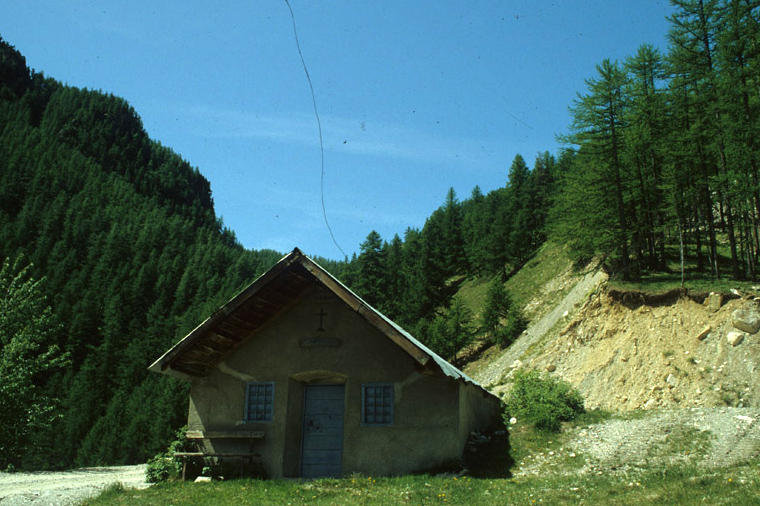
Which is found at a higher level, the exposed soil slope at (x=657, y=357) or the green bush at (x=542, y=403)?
the exposed soil slope at (x=657, y=357)

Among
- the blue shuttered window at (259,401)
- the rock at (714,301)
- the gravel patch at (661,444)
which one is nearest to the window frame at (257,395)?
the blue shuttered window at (259,401)

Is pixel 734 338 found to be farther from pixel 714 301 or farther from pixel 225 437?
pixel 225 437

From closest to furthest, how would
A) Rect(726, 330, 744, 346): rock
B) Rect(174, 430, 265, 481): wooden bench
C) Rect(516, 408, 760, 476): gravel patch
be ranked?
Rect(516, 408, 760, 476): gravel patch
Rect(174, 430, 265, 481): wooden bench
Rect(726, 330, 744, 346): rock

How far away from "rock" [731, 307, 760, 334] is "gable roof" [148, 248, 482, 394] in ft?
48.7

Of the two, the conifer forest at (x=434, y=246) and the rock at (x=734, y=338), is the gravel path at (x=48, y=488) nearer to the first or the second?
the conifer forest at (x=434, y=246)

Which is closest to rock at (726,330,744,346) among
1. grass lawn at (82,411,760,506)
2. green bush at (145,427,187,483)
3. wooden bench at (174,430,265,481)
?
grass lawn at (82,411,760,506)

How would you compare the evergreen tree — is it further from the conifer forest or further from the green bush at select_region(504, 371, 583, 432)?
the green bush at select_region(504, 371, 583, 432)

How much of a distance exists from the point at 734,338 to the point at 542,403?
35.0 ft

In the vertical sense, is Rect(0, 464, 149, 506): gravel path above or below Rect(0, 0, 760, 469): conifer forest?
below

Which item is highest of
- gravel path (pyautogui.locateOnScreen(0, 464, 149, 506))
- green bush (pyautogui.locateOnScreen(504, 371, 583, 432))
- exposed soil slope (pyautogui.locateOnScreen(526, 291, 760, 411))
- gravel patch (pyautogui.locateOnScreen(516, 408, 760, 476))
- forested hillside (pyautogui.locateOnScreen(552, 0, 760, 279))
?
forested hillside (pyautogui.locateOnScreen(552, 0, 760, 279))

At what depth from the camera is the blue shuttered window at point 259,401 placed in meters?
14.7

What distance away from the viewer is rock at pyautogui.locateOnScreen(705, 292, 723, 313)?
24.0m

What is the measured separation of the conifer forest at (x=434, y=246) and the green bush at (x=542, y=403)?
13934 millimetres

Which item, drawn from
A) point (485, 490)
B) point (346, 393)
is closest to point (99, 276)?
point (346, 393)
